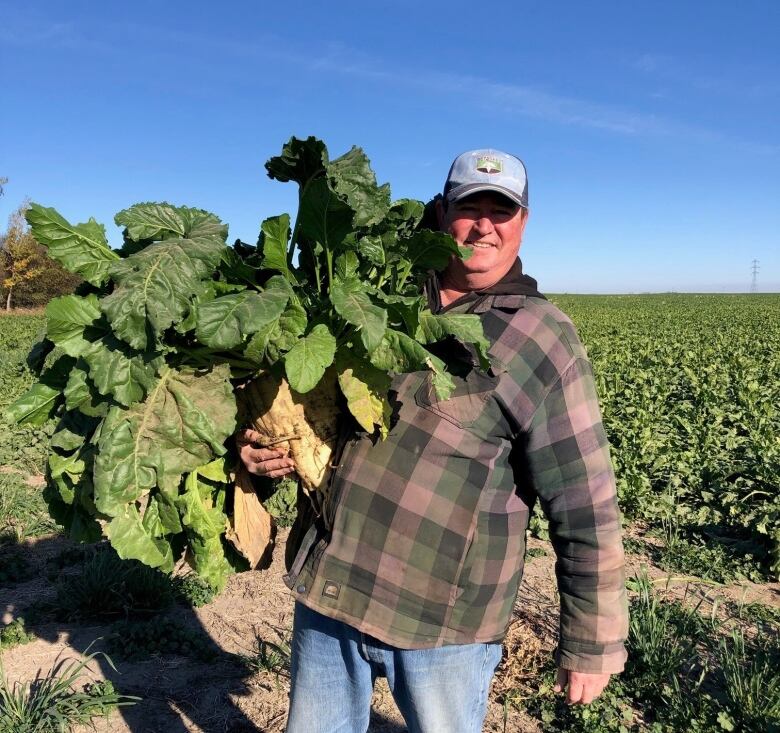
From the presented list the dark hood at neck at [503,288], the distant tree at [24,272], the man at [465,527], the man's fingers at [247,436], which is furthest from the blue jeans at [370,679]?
the distant tree at [24,272]

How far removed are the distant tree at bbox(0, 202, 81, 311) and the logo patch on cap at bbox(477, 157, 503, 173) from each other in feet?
172

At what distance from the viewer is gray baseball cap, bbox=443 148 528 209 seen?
2115 mm

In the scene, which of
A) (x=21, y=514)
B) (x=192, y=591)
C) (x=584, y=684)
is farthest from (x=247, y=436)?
(x=21, y=514)

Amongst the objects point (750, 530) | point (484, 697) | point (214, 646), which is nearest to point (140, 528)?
point (484, 697)

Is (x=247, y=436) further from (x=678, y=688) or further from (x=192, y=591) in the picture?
(x=192, y=591)

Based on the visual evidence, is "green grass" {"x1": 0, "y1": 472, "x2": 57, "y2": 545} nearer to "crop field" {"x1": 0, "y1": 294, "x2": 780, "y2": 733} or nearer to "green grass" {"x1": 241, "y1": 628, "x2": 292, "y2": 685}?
"crop field" {"x1": 0, "y1": 294, "x2": 780, "y2": 733}

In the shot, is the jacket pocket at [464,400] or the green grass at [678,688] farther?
the green grass at [678,688]

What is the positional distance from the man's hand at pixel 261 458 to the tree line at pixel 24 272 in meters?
52.3

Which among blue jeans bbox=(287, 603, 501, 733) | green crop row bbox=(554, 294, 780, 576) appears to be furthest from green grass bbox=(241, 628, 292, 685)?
green crop row bbox=(554, 294, 780, 576)

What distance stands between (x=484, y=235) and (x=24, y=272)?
55.5 m

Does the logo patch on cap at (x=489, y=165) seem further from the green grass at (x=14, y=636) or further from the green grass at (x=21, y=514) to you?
the green grass at (x=21, y=514)

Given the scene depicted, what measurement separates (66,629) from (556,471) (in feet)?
11.9

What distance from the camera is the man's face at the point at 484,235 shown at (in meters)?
2.16

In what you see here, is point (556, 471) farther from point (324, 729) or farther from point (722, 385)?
point (722, 385)
